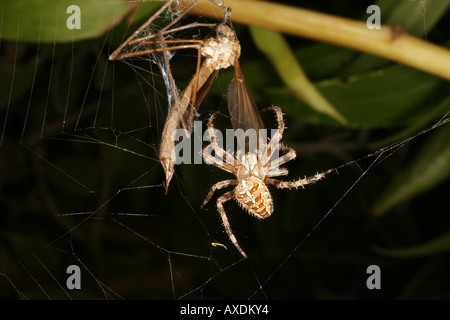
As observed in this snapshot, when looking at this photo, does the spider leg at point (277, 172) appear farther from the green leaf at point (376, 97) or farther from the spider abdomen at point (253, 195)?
the green leaf at point (376, 97)

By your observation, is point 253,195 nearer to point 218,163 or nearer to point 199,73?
point 218,163

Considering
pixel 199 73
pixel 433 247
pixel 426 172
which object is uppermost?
pixel 199 73

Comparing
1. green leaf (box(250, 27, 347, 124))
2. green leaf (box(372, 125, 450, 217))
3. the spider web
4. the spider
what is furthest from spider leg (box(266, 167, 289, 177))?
the spider web

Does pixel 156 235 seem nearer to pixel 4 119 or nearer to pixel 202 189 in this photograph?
pixel 202 189

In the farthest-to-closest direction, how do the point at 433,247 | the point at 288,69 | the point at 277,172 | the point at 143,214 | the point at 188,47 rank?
the point at 143,214, the point at 433,247, the point at 277,172, the point at 288,69, the point at 188,47

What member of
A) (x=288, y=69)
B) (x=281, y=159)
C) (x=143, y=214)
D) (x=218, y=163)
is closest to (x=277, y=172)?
(x=281, y=159)

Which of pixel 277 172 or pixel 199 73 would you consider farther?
pixel 277 172
